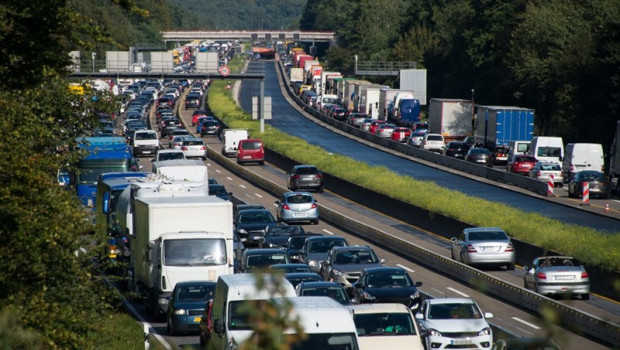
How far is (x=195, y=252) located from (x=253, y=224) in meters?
14.9

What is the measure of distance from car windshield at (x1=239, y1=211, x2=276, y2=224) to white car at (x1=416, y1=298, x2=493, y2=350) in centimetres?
1978

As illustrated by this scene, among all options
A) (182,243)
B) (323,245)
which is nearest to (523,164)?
(323,245)

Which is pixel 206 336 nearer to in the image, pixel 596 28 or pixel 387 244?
pixel 387 244

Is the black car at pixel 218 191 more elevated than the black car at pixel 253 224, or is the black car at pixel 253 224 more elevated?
the black car at pixel 218 191

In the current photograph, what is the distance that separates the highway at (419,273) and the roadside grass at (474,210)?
4.45ft

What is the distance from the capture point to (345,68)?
636ft

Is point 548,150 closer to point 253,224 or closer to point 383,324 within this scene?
point 253,224

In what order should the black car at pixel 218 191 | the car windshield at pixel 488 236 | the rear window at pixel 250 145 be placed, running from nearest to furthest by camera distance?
the car windshield at pixel 488 236, the black car at pixel 218 191, the rear window at pixel 250 145

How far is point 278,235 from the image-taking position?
37.7 meters

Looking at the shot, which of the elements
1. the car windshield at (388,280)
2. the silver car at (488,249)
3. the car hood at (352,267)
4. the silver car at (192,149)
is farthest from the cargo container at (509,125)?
the car windshield at (388,280)

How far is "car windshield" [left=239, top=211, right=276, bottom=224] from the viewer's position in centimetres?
4075

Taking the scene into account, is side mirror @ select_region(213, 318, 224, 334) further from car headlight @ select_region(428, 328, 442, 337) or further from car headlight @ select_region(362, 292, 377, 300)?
car headlight @ select_region(362, 292, 377, 300)

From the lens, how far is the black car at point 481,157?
6912 centimetres

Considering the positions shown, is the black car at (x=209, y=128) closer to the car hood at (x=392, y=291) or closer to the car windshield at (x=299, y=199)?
the car windshield at (x=299, y=199)
